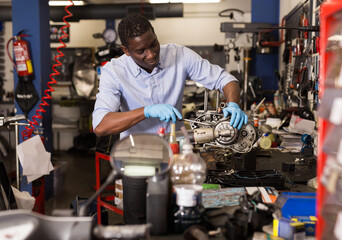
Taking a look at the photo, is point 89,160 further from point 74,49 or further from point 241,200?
point 241,200

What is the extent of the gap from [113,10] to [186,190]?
5.52 meters

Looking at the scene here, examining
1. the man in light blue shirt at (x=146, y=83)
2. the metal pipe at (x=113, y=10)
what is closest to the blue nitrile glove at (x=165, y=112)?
the man in light blue shirt at (x=146, y=83)

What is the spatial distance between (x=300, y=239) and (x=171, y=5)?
5.58 metres

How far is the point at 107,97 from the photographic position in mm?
1938

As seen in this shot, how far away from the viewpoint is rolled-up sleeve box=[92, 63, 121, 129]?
190 cm

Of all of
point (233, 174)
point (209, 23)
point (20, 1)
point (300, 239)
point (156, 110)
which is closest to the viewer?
point (300, 239)

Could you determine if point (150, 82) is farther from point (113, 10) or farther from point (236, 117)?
point (113, 10)

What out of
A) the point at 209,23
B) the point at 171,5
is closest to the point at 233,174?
the point at 171,5

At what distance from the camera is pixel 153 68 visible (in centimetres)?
205

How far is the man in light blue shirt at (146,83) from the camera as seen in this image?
71.7 inches

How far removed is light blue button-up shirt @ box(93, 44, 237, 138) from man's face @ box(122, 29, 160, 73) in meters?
0.12

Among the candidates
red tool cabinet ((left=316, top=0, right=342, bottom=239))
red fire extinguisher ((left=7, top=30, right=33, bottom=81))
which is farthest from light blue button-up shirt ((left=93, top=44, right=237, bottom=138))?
red fire extinguisher ((left=7, top=30, right=33, bottom=81))

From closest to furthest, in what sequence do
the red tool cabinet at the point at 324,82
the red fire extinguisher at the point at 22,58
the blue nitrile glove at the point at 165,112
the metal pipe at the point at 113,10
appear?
1. the red tool cabinet at the point at 324,82
2. the blue nitrile glove at the point at 165,112
3. the red fire extinguisher at the point at 22,58
4. the metal pipe at the point at 113,10

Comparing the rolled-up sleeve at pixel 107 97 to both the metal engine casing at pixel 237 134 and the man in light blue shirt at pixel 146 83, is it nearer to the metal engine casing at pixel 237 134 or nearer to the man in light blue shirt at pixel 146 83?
the man in light blue shirt at pixel 146 83
